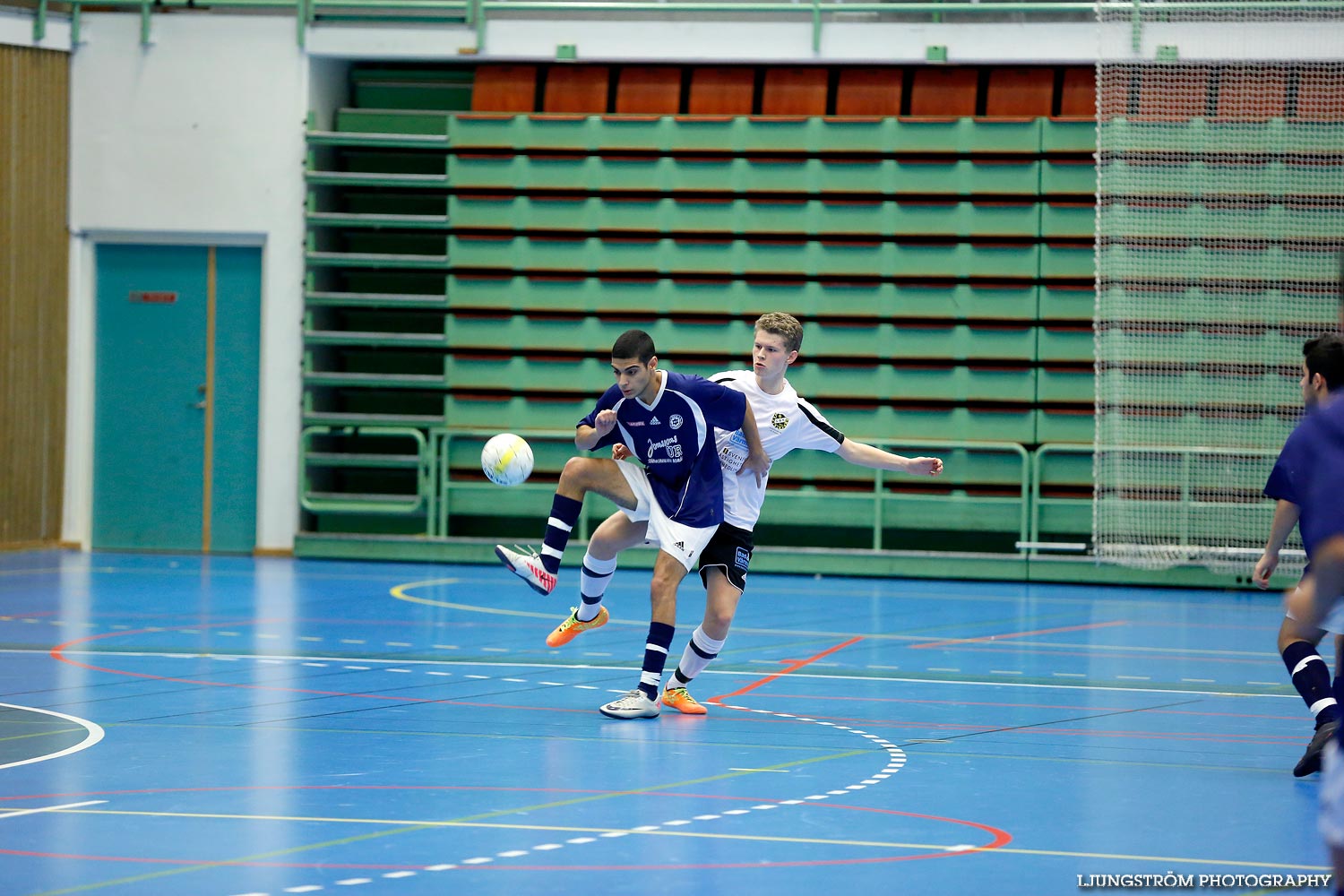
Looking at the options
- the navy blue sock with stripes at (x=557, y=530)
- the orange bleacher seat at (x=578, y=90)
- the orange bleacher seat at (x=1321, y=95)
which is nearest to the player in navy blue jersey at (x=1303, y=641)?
the navy blue sock with stripes at (x=557, y=530)

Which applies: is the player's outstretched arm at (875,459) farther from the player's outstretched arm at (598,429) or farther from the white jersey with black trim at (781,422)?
the player's outstretched arm at (598,429)

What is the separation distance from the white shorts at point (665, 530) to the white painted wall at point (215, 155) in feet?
31.6

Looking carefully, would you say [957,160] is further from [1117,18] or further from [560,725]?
[560,725]

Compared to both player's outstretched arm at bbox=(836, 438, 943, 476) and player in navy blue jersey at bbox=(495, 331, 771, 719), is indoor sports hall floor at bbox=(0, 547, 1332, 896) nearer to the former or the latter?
player in navy blue jersey at bbox=(495, 331, 771, 719)

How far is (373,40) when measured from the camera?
56.2ft

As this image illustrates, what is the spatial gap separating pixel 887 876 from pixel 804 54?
12771 millimetres

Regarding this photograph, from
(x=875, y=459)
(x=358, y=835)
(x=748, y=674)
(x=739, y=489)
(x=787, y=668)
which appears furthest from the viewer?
(x=787, y=668)

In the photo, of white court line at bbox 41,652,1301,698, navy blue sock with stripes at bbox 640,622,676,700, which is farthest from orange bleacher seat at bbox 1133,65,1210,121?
navy blue sock with stripes at bbox 640,622,676,700

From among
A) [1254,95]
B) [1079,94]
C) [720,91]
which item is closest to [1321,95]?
[1254,95]

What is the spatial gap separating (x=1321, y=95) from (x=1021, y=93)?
276cm

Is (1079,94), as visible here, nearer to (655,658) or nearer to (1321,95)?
(1321,95)

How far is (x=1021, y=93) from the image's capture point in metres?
16.6

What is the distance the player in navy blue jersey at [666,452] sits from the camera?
794 cm

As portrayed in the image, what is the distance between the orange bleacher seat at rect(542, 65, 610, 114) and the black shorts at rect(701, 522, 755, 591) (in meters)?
9.80
